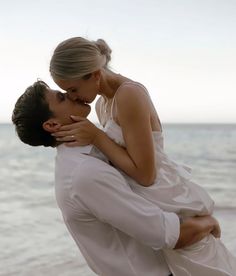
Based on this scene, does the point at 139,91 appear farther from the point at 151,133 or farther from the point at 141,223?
the point at 141,223

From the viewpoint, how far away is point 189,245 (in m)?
2.11

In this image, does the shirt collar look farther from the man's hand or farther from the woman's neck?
the man's hand

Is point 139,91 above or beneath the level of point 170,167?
above

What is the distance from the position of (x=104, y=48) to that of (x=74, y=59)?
0.79ft

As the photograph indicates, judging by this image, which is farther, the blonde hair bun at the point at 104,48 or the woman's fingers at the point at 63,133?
the blonde hair bun at the point at 104,48

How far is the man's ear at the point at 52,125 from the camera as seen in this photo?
2045mm

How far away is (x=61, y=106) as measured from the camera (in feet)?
6.76

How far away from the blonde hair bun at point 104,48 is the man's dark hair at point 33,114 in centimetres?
26

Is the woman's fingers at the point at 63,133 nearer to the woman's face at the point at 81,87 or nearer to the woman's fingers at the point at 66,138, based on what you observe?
the woman's fingers at the point at 66,138

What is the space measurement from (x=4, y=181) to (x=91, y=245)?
13626 mm

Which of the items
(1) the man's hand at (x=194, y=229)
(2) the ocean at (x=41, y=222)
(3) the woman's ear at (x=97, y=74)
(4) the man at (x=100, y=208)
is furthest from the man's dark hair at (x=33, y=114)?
(2) the ocean at (x=41, y=222)

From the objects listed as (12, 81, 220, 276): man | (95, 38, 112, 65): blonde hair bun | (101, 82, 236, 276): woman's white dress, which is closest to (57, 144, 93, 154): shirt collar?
(12, 81, 220, 276): man

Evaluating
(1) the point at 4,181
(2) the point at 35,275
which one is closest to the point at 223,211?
(2) the point at 35,275

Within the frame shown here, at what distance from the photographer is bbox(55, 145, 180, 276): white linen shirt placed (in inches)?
77.0
